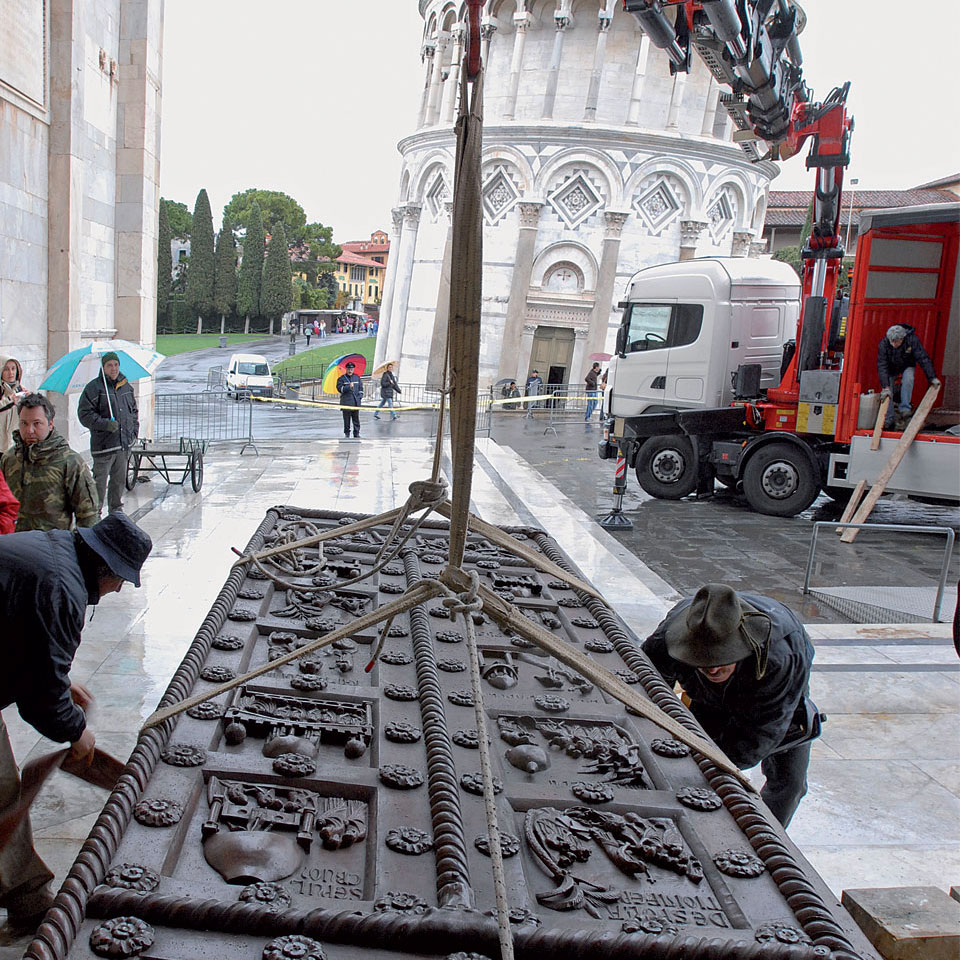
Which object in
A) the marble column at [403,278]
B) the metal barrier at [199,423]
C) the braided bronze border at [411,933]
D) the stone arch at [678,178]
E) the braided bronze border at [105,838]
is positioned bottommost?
the metal barrier at [199,423]

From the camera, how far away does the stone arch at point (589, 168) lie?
107ft

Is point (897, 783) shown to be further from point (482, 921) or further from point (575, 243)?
point (575, 243)

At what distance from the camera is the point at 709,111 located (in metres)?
33.6

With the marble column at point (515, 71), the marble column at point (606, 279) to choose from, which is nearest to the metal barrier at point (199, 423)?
the marble column at point (606, 279)

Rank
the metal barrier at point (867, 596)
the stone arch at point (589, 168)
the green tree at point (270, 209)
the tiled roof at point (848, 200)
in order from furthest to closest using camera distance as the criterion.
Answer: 1. the green tree at point (270, 209)
2. the tiled roof at point (848, 200)
3. the stone arch at point (589, 168)
4. the metal barrier at point (867, 596)

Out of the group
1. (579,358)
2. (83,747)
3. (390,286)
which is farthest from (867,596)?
(390,286)

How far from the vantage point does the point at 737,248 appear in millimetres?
35438

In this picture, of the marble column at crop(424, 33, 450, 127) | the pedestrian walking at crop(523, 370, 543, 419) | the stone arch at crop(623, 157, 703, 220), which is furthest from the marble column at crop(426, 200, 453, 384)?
the stone arch at crop(623, 157, 703, 220)

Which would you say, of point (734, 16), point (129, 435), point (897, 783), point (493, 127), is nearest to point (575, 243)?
point (493, 127)

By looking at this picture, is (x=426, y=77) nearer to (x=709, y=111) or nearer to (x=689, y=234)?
(x=709, y=111)

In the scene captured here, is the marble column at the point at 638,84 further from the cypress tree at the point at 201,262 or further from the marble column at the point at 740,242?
the cypress tree at the point at 201,262

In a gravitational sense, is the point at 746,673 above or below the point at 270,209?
below

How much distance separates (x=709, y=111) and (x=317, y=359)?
79.5 feet

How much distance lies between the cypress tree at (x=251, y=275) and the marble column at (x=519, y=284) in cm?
3548
